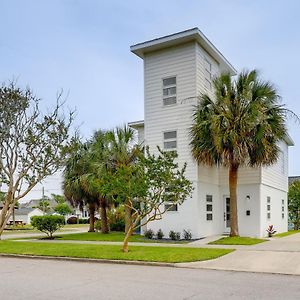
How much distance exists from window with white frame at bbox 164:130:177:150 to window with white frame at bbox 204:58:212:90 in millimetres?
3060

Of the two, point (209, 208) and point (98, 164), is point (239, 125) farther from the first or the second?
point (98, 164)

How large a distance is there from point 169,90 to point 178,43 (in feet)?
7.67

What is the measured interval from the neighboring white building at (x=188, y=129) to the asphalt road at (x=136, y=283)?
8752 mm

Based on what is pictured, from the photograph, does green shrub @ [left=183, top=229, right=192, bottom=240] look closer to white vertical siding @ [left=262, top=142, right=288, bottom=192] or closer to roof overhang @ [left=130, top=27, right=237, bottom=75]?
white vertical siding @ [left=262, top=142, right=288, bottom=192]

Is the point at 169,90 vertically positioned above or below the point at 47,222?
above

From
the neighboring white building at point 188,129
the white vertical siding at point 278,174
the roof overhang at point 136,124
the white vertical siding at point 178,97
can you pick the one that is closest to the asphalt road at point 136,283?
the neighboring white building at point 188,129

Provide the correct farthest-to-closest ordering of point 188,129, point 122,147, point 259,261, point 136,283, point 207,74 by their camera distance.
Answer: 1. point 122,147
2. point 207,74
3. point 188,129
4. point 259,261
5. point 136,283

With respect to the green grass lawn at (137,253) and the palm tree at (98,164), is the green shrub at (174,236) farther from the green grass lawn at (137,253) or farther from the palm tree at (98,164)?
the green grass lawn at (137,253)

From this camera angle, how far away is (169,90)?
69.3 feet

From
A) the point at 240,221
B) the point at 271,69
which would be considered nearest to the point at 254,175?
the point at 240,221

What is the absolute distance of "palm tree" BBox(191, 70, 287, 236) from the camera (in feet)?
59.6

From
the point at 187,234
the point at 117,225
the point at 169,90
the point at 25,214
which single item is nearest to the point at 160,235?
the point at 187,234

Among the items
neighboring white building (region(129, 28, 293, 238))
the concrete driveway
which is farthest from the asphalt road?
neighboring white building (region(129, 28, 293, 238))

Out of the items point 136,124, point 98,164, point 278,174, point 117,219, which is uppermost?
point 136,124
